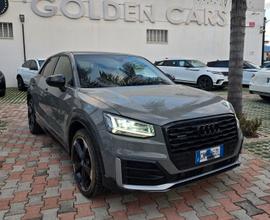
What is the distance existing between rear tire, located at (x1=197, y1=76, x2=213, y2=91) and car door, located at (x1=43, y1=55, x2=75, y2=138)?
9820 millimetres

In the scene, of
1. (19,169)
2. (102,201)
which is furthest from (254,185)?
(19,169)

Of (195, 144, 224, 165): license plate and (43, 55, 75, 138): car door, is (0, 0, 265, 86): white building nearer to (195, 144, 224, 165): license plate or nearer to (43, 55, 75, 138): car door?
(43, 55, 75, 138): car door

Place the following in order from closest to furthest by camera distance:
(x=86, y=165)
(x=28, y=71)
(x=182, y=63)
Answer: (x=86, y=165), (x=28, y=71), (x=182, y=63)

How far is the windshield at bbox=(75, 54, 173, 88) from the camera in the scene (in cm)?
394

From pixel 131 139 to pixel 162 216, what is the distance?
870 mm

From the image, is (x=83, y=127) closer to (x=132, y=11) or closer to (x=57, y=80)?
(x=57, y=80)

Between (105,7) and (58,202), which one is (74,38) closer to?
(105,7)

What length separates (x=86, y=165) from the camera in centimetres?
341

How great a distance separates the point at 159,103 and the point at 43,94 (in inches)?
95.9

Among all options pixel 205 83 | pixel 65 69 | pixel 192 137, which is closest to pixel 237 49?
pixel 65 69

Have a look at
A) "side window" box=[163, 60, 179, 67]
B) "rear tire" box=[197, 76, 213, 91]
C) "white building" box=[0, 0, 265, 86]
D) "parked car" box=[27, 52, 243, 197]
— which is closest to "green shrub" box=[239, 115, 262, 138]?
"parked car" box=[27, 52, 243, 197]

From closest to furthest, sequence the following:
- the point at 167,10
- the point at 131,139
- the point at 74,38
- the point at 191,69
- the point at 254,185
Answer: the point at 131,139, the point at 254,185, the point at 191,69, the point at 74,38, the point at 167,10

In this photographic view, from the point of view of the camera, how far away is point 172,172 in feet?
9.49

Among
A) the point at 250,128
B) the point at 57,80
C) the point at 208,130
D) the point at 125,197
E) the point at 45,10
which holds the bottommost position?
the point at 125,197
